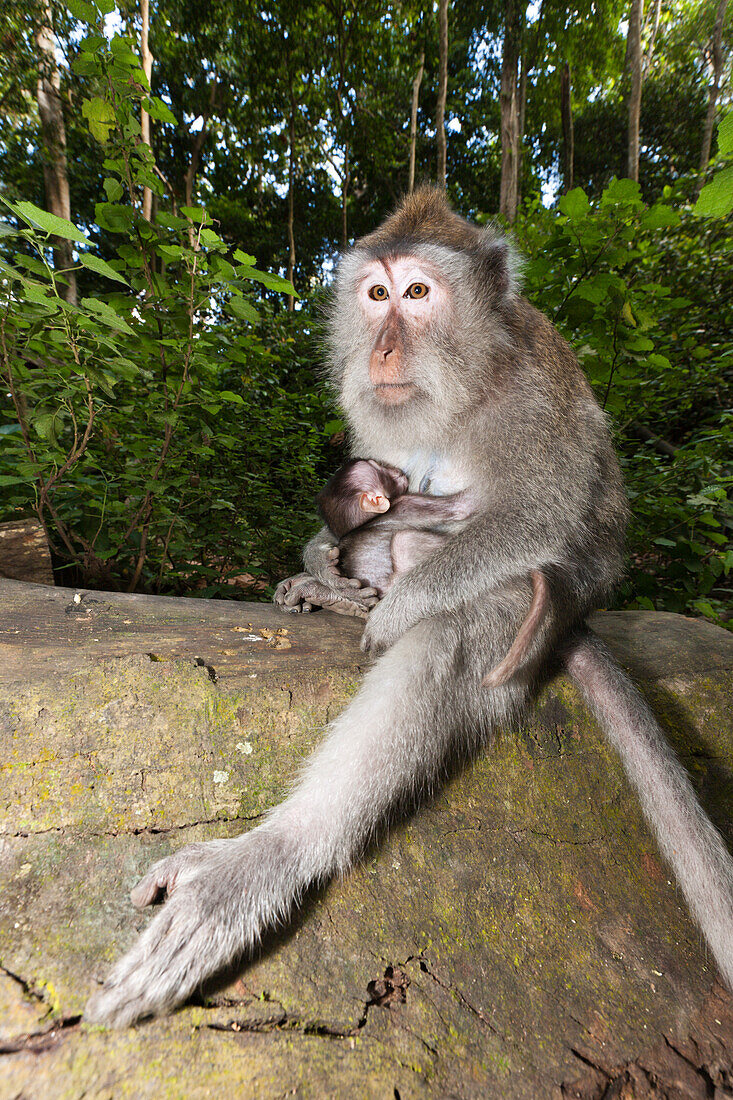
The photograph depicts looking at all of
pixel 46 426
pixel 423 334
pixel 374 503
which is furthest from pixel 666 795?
pixel 46 426

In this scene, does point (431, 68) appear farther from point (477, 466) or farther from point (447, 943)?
point (447, 943)

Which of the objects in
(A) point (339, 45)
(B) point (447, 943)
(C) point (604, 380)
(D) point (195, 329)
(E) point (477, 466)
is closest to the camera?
(B) point (447, 943)

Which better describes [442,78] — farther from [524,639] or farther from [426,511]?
[524,639]

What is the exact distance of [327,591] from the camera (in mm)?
2576

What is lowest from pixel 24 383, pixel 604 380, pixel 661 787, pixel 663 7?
pixel 661 787

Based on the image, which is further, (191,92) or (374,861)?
(191,92)

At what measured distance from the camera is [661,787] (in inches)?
69.4

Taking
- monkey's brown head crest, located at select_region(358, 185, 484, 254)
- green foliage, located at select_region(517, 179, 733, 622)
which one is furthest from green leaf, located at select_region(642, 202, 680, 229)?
monkey's brown head crest, located at select_region(358, 185, 484, 254)

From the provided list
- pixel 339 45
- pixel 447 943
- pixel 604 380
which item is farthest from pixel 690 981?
pixel 339 45

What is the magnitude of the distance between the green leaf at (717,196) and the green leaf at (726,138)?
7 centimetres

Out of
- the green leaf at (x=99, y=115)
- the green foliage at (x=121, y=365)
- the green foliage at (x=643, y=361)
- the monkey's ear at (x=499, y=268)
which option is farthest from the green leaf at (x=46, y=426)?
the green foliage at (x=643, y=361)

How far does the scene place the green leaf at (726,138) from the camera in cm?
115

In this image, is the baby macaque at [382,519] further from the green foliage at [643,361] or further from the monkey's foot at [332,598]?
the green foliage at [643,361]

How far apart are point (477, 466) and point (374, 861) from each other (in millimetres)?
1444
